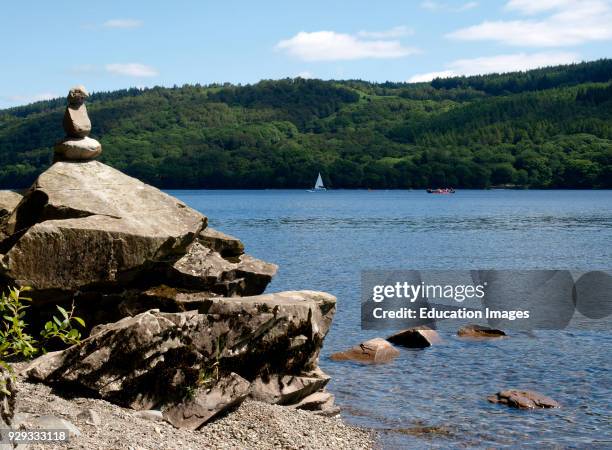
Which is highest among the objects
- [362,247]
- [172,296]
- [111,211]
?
[111,211]

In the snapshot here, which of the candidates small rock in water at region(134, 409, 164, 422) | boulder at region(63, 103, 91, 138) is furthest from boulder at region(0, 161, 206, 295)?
small rock in water at region(134, 409, 164, 422)

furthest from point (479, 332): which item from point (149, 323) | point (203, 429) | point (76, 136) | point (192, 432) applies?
point (149, 323)

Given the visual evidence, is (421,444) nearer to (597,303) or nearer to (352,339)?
(352,339)

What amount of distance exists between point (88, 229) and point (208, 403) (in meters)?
6.01

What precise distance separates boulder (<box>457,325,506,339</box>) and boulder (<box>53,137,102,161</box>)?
22.4 m

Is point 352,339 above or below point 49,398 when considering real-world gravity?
below

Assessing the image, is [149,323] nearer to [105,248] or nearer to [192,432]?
[192,432]

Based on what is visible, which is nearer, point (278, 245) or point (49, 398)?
point (49, 398)

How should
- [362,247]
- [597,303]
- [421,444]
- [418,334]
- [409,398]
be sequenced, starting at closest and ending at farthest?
[421,444], [409,398], [418,334], [597,303], [362,247]

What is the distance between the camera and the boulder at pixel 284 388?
70.3 ft

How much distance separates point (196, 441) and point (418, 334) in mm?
19910

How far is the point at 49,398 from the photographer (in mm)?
17406

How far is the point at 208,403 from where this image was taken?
1942 cm

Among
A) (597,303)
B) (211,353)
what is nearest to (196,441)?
(211,353)
